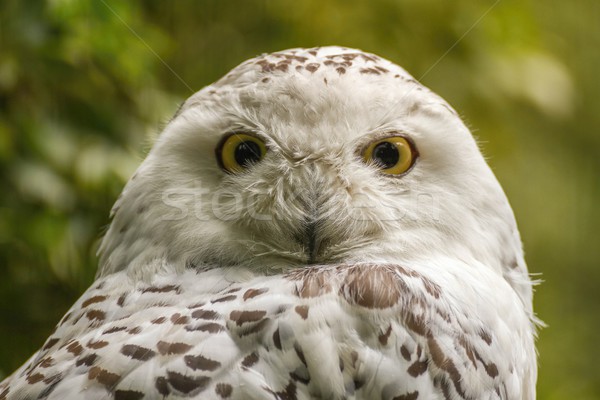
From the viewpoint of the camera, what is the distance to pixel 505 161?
371cm

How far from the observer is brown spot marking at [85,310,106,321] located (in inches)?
57.1

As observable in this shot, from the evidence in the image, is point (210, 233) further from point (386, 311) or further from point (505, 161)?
point (505, 161)

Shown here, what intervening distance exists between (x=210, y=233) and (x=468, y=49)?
1.91m

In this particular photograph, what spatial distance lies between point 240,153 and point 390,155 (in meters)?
0.30

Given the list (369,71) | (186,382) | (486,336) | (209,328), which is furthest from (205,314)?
(369,71)

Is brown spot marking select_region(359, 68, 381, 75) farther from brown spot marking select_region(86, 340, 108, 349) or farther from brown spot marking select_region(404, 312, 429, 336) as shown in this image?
brown spot marking select_region(86, 340, 108, 349)

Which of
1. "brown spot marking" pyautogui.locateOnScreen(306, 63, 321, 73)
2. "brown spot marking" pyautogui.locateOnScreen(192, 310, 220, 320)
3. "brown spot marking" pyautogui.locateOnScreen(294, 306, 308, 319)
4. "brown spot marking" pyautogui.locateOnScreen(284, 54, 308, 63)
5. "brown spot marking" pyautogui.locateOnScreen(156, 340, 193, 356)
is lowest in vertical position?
"brown spot marking" pyautogui.locateOnScreen(156, 340, 193, 356)

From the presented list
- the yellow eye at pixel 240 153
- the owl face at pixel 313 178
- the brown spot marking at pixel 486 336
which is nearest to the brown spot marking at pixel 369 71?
the owl face at pixel 313 178

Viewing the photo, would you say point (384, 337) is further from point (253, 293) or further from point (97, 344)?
point (97, 344)

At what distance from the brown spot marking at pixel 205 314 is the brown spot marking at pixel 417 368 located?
1.07 ft

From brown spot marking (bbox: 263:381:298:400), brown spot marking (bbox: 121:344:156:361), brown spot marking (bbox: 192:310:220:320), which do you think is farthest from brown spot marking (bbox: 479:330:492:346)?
brown spot marking (bbox: 121:344:156:361)

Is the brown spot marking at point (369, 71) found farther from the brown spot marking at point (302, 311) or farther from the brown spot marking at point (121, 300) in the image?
the brown spot marking at point (121, 300)

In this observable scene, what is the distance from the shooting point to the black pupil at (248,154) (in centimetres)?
155

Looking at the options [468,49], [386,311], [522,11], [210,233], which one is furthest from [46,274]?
[522,11]
